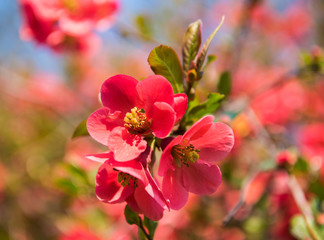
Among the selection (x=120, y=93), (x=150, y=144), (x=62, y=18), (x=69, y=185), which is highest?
(x=62, y=18)

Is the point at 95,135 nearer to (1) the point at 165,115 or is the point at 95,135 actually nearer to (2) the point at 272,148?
(1) the point at 165,115

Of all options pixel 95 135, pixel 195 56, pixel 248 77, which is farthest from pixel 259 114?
pixel 95 135

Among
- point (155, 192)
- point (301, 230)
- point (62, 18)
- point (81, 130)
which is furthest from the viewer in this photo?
point (62, 18)

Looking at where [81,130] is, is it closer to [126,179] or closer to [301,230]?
[126,179]

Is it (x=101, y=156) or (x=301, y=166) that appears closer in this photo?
(x=101, y=156)

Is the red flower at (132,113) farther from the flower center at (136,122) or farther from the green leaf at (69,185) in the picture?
the green leaf at (69,185)

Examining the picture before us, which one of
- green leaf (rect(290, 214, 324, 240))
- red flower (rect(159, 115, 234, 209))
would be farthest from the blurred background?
red flower (rect(159, 115, 234, 209))

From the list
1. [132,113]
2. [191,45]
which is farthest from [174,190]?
[191,45]
